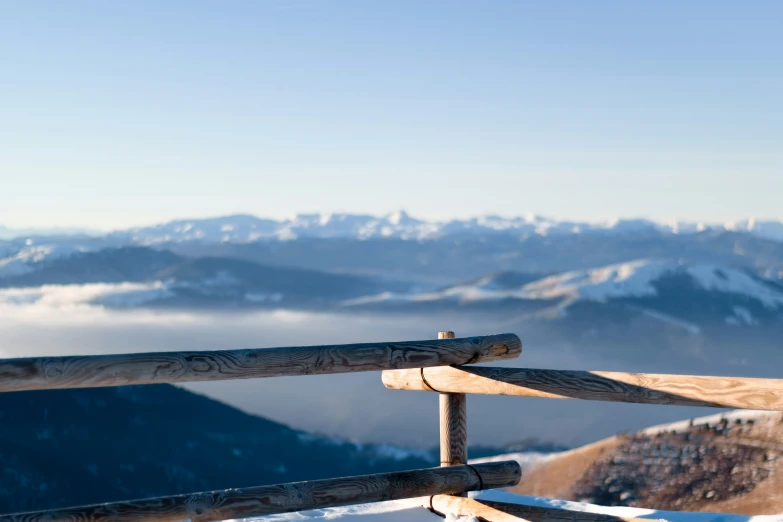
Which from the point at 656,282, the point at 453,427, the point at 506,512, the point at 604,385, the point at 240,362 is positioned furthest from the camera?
the point at 656,282

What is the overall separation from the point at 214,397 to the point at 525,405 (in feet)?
159

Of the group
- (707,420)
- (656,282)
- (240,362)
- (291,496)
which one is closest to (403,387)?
(291,496)

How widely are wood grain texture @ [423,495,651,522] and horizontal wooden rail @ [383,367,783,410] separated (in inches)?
29.6

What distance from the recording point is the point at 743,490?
30406mm

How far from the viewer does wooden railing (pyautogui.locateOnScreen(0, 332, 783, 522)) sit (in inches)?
169

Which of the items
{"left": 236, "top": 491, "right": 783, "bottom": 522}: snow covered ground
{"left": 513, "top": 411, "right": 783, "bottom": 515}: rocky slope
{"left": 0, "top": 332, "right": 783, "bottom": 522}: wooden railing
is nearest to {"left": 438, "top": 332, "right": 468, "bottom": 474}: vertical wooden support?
{"left": 0, "top": 332, "right": 783, "bottom": 522}: wooden railing

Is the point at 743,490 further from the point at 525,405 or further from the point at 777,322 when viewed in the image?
the point at 777,322

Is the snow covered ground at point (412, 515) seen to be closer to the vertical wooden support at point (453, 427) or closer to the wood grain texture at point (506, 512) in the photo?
the wood grain texture at point (506, 512)

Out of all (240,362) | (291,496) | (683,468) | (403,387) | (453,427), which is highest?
(240,362)

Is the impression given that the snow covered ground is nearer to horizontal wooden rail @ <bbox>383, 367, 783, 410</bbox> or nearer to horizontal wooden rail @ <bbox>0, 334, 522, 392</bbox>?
horizontal wooden rail @ <bbox>383, 367, 783, 410</bbox>

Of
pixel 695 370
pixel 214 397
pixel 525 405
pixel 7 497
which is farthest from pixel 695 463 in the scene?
pixel 695 370

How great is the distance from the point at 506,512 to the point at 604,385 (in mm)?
1224

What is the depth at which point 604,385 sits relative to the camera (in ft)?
16.5

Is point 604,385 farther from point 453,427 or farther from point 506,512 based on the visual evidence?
point 453,427
